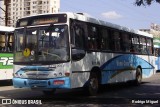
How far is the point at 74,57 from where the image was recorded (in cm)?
1312

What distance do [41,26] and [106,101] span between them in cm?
347

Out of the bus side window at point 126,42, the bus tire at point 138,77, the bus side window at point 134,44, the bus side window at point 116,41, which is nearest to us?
the bus side window at point 116,41

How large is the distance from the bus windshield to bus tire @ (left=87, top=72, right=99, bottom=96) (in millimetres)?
2181

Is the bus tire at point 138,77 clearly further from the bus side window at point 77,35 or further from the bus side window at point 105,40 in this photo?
the bus side window at point 77,35

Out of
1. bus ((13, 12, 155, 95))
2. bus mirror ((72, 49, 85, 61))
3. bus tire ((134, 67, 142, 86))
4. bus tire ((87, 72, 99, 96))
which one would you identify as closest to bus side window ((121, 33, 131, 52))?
bus tire ((134, 67, 142, 86))

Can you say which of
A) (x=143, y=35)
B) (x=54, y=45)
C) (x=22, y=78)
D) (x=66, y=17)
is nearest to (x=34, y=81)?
(x=22, y=78)

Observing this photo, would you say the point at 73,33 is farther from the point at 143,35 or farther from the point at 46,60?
the point at 143,35

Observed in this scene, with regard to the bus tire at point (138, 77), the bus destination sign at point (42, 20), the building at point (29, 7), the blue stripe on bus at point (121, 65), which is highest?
the building at point (29, 7)

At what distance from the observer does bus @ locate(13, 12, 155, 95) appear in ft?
42.1

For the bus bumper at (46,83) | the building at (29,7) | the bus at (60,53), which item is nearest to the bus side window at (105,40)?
the bus at (60,53)

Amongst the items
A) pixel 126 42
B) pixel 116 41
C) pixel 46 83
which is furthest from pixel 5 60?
pixel 46 83

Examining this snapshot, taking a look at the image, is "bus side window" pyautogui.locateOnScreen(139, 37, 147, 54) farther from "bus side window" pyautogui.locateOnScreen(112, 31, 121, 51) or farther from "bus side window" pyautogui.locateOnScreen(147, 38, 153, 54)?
"bus side window" pyautogui.locateOnScreen(112, 31, 121, 51)

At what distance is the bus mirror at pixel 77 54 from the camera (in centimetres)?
1305

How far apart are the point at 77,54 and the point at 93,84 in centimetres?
198
